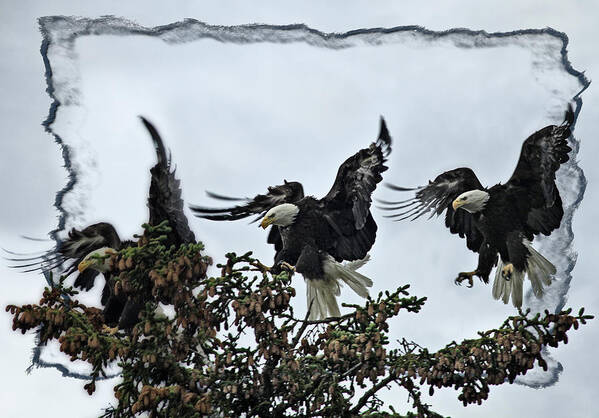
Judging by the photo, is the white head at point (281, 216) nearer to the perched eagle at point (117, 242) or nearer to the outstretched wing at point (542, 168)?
the perched eagle at point (117, 242)

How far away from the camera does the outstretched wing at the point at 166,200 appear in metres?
9.16

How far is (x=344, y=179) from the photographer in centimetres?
988

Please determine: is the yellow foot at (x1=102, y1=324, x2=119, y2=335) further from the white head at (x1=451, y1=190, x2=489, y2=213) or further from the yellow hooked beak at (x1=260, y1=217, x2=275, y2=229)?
the white head at (x1=451, y1=190, x2=489, y2=213)

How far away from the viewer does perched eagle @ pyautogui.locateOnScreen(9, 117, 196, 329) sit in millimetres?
9172

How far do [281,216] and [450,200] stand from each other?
5.97ft

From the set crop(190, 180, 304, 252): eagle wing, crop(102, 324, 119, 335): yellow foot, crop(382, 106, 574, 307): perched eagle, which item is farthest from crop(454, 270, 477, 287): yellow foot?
crop(102, 324, 119, 335): yellow foot

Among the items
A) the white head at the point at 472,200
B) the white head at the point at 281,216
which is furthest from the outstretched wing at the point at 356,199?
the white head at the point at 472,200

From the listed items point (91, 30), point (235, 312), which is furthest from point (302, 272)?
point (91, 30)

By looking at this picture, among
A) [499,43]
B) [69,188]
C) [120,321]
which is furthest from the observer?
[499,43]

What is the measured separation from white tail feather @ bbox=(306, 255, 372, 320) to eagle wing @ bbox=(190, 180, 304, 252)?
0.68 metres

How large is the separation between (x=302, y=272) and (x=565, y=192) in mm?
2858

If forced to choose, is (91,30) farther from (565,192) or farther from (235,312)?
(565,192)

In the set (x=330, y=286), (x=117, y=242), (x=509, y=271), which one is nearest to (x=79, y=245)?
(x=117, y=242)

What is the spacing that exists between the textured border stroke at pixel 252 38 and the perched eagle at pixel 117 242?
26cm
